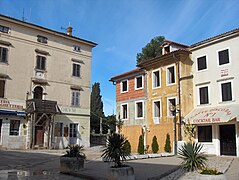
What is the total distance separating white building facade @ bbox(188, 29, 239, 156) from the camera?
67.3 feet

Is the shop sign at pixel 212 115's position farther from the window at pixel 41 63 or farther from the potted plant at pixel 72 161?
the window at pixel 41 63

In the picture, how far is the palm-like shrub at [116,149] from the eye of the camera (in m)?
10.5

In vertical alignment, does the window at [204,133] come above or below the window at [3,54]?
below

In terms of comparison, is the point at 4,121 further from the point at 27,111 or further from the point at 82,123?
the point at 82,123

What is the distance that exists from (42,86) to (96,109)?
29159mm

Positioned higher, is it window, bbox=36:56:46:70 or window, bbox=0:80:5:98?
window, bbox=36:56:46:70

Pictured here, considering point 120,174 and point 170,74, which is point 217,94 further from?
point 120,174

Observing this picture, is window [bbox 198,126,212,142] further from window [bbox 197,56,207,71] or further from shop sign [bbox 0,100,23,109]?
shop sign [bbox 0,100,23,109]

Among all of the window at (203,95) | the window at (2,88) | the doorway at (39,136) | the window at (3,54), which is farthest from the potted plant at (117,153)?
the window at (3,54)

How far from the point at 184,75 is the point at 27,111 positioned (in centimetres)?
1640

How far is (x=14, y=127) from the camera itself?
29109 millimetres

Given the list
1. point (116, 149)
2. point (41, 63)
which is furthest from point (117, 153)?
point (41, 63)

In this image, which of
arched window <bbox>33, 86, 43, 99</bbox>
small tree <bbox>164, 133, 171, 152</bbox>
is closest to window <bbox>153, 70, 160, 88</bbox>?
small tree <bbox>164, 133, 171, 152</bbox>

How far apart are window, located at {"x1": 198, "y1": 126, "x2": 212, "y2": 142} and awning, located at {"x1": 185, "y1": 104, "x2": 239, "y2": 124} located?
1247 mm
